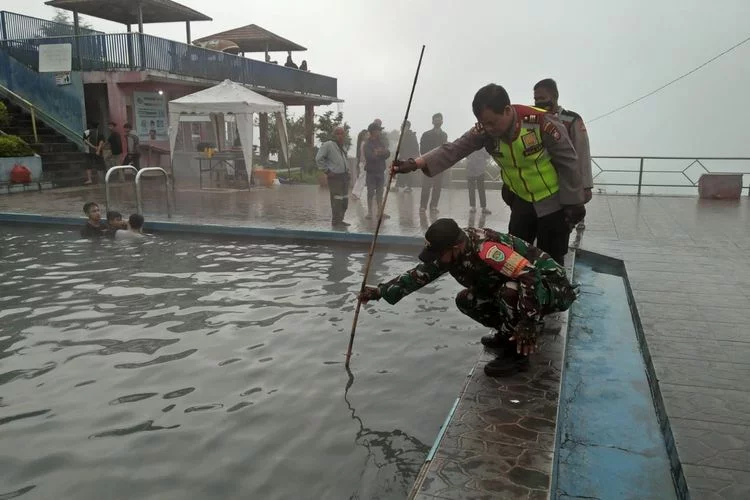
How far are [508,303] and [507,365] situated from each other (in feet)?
1.40

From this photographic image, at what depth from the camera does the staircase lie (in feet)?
57.3

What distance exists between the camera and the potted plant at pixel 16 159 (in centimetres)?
1554

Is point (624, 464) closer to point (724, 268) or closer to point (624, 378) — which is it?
point (624, 378)

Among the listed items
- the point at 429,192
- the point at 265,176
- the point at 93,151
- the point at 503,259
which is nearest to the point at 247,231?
the point at 429,192

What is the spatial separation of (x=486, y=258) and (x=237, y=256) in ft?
17.5

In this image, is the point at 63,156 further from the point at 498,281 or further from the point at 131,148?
the point at 498,281

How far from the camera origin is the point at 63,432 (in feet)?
11.4

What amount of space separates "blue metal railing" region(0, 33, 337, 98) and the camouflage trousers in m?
16.8

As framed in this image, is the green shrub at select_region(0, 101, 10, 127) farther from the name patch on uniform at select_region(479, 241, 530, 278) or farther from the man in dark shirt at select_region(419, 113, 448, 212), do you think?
the name patch on uniform at select_region(479, 241, 530, 278)

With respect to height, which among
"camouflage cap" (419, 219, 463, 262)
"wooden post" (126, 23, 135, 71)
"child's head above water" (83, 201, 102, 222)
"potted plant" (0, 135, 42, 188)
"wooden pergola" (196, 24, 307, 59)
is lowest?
"child's head above water" (83, 201, 102, 222)

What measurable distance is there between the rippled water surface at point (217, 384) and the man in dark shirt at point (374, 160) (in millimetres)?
4371

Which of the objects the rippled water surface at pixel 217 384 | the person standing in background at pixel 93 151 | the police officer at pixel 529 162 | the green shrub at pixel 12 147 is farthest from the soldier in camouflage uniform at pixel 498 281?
the person standing in background at pixel 93 151

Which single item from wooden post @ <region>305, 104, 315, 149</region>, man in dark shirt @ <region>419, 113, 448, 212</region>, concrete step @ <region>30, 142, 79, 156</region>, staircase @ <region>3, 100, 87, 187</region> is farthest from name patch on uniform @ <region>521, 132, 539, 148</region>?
wooden post @ <region>305, 104, 315, 149</region>

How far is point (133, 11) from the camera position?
20812 mm
